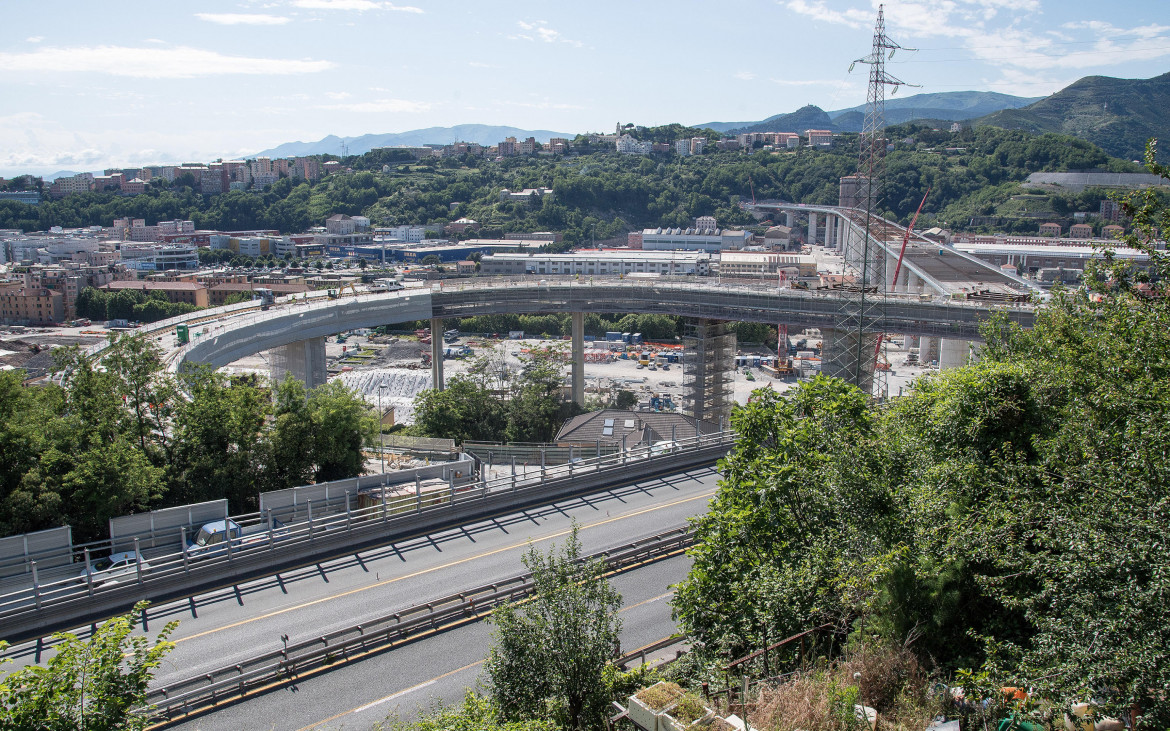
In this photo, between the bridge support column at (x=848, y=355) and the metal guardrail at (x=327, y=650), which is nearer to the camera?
the metal guardrail at (x=327, y=650)

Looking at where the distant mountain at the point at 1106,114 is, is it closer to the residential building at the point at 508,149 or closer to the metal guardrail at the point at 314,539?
the residential building at the point at 508,149

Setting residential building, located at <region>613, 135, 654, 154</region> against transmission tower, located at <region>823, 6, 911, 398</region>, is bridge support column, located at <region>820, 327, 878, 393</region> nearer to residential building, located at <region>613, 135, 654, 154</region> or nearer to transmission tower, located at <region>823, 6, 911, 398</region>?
transmission tower, located at <region>823, 6, 911, 398</region>

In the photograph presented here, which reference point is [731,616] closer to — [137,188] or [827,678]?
[827,678]

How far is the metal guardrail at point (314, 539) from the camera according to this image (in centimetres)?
996

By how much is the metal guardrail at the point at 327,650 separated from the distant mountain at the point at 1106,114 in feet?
552

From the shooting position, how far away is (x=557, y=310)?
37000 mm

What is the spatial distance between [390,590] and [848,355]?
71.2 ft

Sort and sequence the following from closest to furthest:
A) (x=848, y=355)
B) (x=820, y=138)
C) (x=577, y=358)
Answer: (x=848, y=355) < (x=577, y=358) < (x=820, y=138)

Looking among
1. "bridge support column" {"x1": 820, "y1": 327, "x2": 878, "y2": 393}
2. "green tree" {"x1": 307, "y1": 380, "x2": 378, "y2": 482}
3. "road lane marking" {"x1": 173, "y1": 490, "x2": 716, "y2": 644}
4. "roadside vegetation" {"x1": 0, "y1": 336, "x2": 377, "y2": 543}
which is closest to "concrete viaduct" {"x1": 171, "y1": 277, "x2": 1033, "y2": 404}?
"bridge support column" {"x1": 820, "y1": 327, "x2": 878, "y2": 393}

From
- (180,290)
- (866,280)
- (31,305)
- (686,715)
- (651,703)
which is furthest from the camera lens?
(180,290)

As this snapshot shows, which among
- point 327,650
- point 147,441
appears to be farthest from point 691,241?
point 327,650

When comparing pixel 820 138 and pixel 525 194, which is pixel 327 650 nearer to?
pixel 525 194

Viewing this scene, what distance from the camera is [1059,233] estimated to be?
89375mm

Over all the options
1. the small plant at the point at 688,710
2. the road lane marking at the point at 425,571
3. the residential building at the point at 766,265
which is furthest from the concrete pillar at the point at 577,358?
the residential building at the point at 766,265
